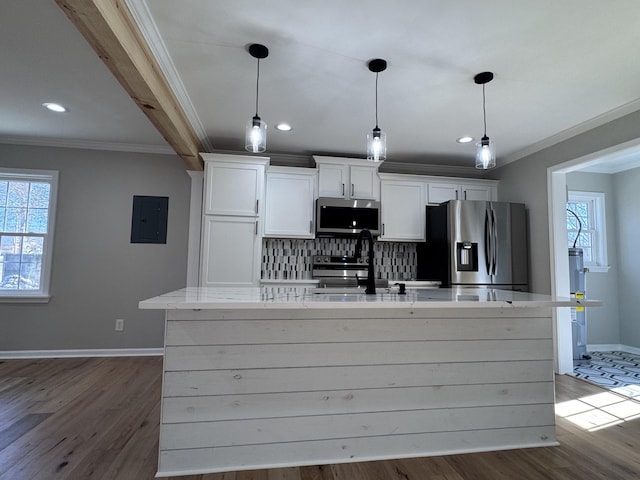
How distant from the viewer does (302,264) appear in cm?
423

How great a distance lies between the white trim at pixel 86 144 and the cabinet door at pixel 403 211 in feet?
8.80

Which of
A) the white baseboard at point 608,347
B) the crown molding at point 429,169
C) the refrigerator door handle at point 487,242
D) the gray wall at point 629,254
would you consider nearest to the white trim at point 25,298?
the crown molding at point 429,169

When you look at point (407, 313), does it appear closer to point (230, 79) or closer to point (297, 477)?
point (297, 477)

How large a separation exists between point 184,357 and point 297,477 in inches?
32.3

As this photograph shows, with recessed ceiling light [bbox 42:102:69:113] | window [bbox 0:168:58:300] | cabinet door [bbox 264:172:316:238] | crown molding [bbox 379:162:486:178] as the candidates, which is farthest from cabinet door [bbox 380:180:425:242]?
window [bbox 0:168:58:300]

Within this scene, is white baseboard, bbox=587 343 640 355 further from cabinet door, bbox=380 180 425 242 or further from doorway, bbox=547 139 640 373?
cabinet door, bbox=380 180 425 242

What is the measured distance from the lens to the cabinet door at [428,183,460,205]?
14.0ft

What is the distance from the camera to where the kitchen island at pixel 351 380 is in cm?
171

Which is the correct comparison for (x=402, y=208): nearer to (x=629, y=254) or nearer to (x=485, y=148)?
(x=485, y=148)

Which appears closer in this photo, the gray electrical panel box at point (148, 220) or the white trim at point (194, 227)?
the white trim at point (194, 227)

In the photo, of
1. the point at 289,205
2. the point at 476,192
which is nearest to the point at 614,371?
the point at 476,192

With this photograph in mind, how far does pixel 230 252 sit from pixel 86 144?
85.4 inches

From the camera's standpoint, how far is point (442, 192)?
430 centimetres

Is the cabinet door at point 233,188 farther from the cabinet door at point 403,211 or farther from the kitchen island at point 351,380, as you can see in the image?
the kitchen island at point 351,380
